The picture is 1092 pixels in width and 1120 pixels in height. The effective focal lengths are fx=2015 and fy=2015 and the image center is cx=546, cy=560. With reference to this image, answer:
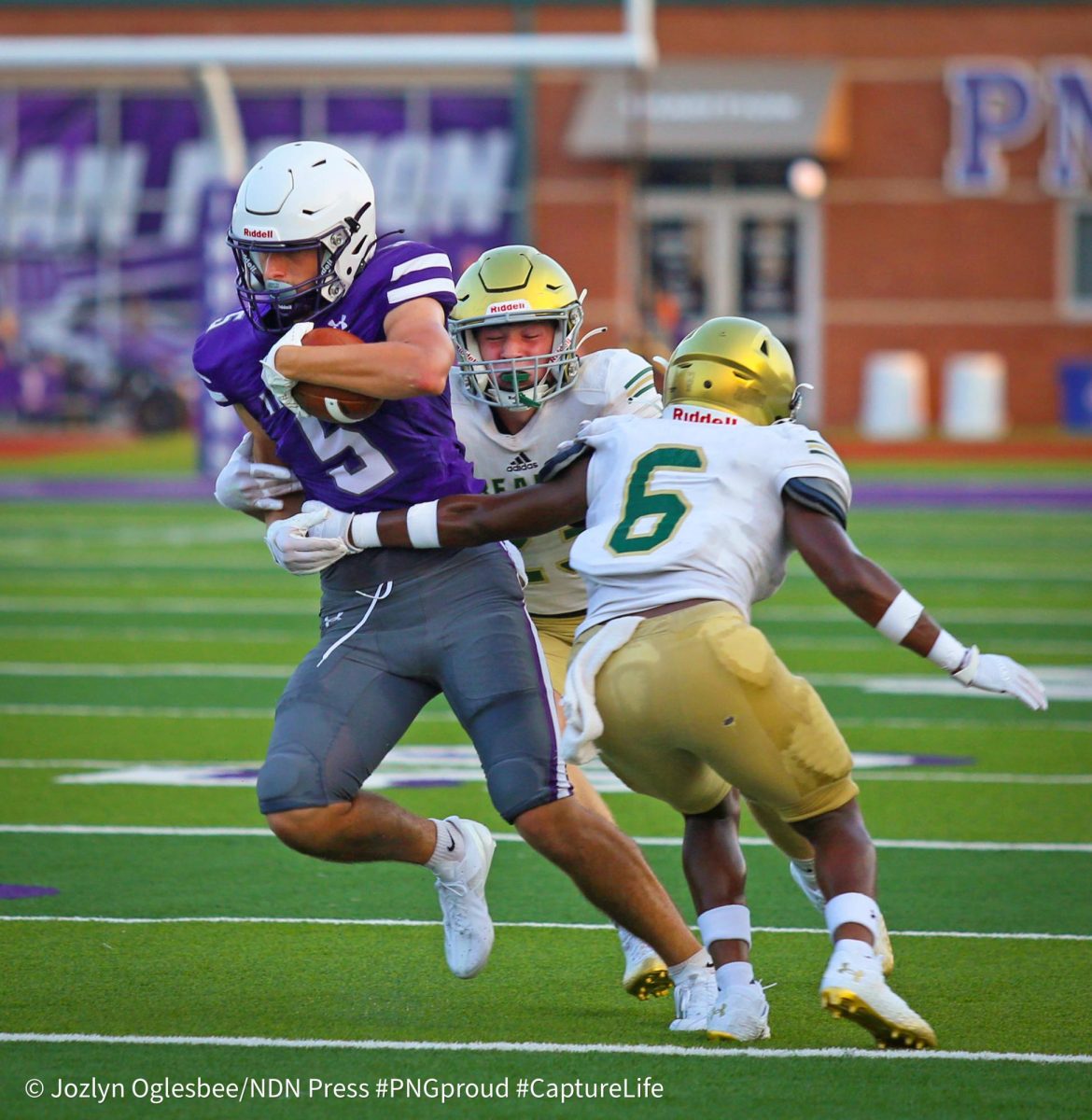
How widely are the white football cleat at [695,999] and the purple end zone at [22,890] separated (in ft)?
6.27

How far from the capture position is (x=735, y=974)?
401 cm

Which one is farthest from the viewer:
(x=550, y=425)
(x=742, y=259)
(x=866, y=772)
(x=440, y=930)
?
(x=742, y=259)

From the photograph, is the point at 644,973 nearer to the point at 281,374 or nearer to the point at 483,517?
the point at 483,517

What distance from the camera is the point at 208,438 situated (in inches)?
724

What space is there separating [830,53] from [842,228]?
7.51ft

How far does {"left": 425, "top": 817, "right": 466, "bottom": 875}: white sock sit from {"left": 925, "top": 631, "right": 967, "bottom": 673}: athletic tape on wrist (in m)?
1.17

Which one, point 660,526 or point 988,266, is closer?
A: point 660,526

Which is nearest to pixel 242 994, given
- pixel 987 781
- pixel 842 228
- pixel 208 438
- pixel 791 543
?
pixel 791 543

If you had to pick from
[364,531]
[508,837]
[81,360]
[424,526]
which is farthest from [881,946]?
[81,360]

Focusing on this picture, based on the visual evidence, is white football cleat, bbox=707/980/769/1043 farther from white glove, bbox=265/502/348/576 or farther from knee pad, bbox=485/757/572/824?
white glove, bbox=265/502/348/576

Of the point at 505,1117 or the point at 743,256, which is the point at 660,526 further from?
the point at 743,256

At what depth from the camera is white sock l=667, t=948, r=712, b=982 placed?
4137mm

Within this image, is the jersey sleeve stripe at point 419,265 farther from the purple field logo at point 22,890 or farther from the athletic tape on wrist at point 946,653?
the purple field logo at point 22,890

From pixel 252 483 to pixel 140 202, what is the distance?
24.3 meters
